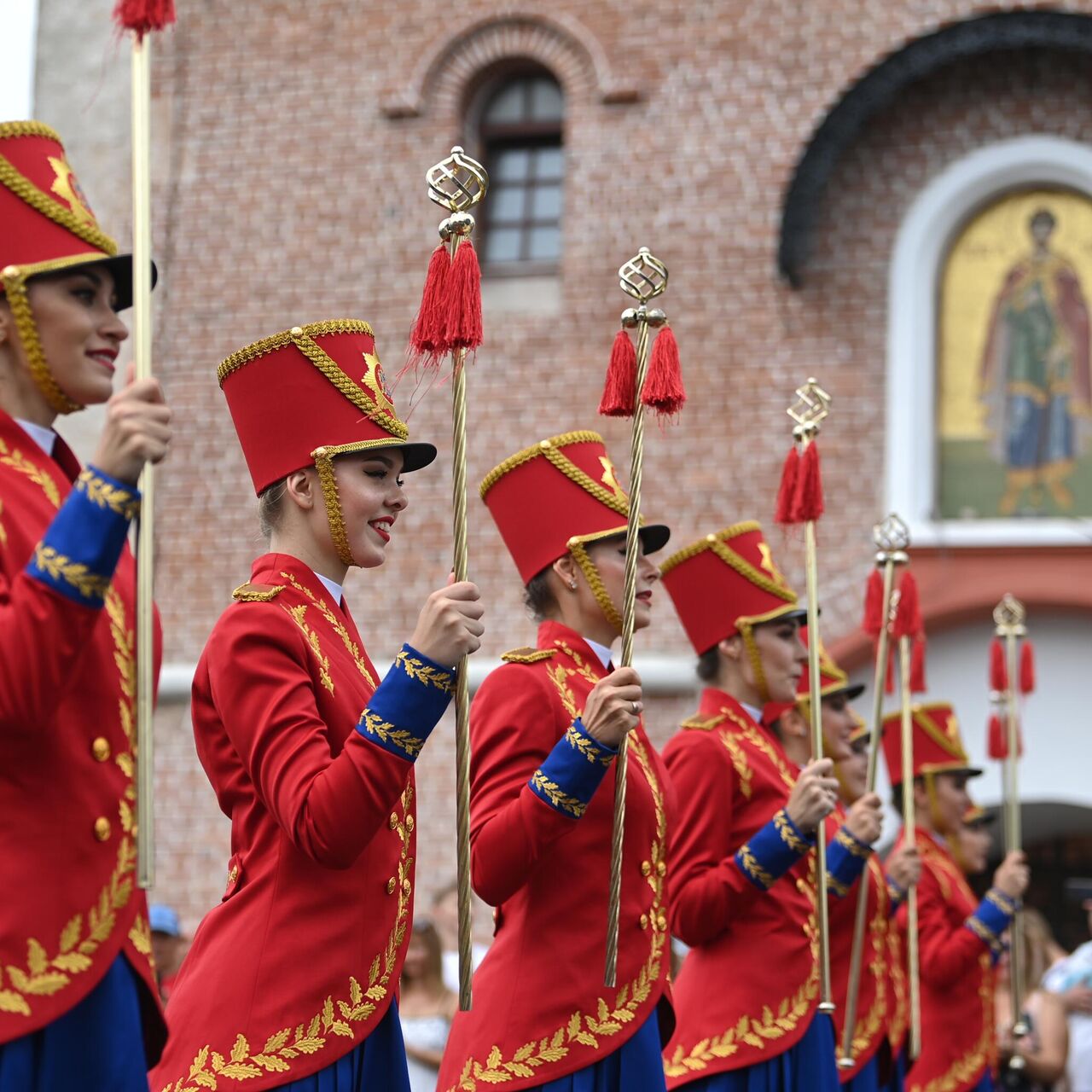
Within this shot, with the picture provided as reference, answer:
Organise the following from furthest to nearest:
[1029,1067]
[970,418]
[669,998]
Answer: [970,418] → [1029,1067] → [669,998]

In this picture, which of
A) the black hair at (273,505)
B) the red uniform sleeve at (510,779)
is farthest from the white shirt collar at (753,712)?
the black hair at (273,505)

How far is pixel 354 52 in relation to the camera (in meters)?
12.9

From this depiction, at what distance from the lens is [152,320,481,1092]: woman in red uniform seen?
3.44 m

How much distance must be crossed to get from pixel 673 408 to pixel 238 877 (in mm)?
1578

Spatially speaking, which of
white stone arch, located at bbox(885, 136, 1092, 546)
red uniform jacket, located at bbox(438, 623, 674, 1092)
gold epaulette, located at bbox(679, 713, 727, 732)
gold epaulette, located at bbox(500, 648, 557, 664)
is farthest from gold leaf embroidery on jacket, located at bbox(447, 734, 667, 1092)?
white stone arch, located at bbox(885, 136, 1092, 546)

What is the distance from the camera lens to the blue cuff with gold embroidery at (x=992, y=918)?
8.30 metres

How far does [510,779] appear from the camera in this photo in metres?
4.43

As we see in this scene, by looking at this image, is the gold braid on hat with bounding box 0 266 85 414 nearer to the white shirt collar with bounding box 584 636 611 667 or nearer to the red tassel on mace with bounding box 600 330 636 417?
the red tassel on mace with bounding box 600 330 636 417

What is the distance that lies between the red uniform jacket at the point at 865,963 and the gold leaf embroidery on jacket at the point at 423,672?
11.4ft

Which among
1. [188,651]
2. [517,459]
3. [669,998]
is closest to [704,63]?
[188,651]

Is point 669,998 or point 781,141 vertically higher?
point 781,141

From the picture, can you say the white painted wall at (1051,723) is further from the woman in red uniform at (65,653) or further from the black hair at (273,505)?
the woman in red uniform at (65,653)

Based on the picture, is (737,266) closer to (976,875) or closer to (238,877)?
(976,875)

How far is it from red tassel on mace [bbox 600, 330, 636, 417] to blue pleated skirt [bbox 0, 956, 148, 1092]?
1977mm
